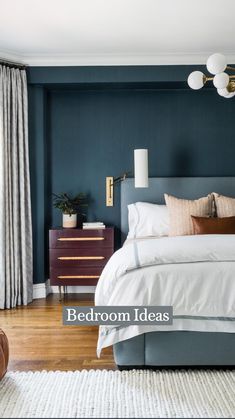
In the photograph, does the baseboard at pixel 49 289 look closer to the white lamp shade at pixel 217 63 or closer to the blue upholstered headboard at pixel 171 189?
the blue upholstered headboard at pixel 171 189

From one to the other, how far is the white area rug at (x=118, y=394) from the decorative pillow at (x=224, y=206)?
6.66ft

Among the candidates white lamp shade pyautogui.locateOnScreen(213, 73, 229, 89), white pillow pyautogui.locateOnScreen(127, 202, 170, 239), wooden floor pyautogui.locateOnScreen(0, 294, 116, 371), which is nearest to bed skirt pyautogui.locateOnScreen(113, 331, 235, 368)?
wooden floor pyautogui.locateOnScreen(0, 294, 116, 371)

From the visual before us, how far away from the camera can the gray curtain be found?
443 cm

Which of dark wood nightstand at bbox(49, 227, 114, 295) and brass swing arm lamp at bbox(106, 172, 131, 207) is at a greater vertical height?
brass swing arm lamp at bbox(106, 172, 131, 207)

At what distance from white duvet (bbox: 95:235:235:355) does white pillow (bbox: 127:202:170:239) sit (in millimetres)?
1761

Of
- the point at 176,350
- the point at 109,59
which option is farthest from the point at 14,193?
the point at 176,350

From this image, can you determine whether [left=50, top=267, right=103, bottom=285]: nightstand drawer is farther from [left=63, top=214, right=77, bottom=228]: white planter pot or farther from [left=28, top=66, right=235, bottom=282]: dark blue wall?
[left=63, top=214, right=77, bottom=228]: white planter pot

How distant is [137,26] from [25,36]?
3.41 feet

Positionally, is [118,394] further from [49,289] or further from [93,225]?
[49,289]

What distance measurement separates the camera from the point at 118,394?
250cm

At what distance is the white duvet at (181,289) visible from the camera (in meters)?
2.71

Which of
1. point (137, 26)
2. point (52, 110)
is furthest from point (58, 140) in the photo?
point (137, 26)

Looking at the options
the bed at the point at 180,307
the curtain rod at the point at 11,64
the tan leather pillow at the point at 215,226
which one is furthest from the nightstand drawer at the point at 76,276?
the curtain rod at the point at 11,64

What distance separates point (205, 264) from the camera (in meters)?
2.80
